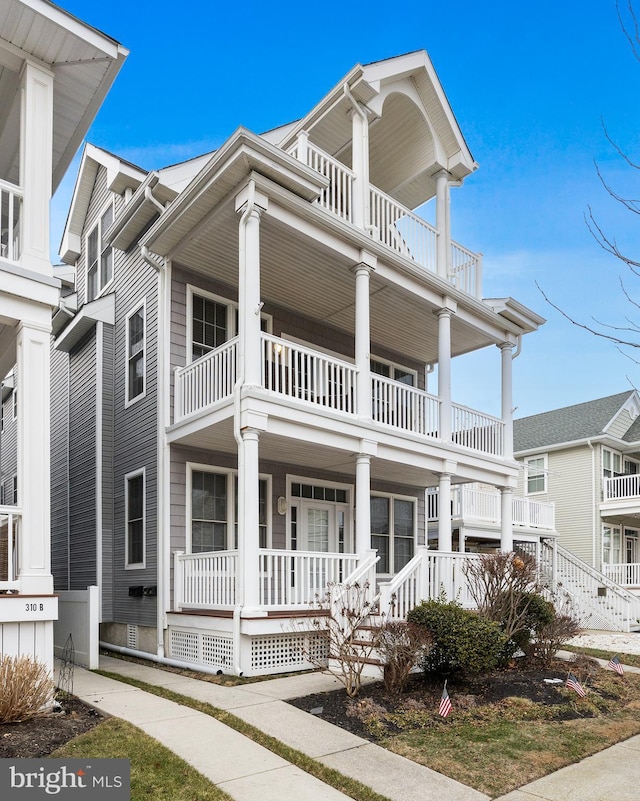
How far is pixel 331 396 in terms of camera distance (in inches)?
483

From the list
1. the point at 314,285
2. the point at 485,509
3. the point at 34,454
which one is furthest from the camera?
the point at 485,509

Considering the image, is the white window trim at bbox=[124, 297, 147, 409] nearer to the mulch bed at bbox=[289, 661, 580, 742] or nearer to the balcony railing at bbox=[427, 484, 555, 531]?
the mulch bed at bbox=[289, 661, 580, 742]

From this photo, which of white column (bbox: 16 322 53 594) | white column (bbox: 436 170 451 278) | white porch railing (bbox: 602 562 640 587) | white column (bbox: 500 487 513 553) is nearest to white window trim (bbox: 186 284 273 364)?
white column (bbox: 436 170 451 278)

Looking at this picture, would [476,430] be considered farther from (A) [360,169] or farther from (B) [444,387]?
(A) [360,169]

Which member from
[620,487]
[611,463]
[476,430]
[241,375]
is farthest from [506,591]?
[611,463]

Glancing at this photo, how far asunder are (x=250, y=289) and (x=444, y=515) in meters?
6.07

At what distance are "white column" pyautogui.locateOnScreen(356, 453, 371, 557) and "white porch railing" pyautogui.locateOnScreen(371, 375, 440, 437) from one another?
974 mm

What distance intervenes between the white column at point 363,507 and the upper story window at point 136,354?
435cm

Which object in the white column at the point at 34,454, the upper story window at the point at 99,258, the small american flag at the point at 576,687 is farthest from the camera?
the upper story window at the point at 99,258

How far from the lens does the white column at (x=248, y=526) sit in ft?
31.1

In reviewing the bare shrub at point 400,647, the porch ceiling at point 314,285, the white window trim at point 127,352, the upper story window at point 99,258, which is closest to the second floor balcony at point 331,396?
the white window trim at point 127,352

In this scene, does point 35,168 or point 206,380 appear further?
point 206,380

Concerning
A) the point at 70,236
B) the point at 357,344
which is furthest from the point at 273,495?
the point at 70,236

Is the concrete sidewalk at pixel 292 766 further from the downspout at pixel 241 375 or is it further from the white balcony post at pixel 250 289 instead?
the white balcony post at pixel 250 289
